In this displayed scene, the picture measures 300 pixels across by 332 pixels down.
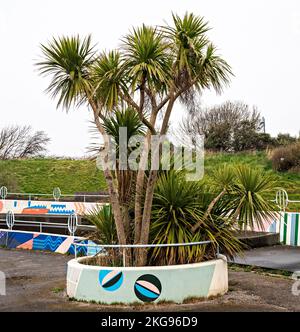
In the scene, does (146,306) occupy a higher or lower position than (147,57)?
lower

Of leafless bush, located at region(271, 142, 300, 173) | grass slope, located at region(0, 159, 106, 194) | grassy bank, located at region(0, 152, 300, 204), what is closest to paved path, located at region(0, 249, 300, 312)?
leafless bush, located at region(271, 142, 300, 173)

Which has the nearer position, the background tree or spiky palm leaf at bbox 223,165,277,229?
spiky palm leaf at bbox 223,165,277,229

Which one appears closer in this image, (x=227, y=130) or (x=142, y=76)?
(x=142, y=76)

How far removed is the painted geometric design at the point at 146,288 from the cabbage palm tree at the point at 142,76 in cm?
61

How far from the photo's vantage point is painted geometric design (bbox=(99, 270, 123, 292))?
26.6ft

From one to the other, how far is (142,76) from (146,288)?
11.4ft

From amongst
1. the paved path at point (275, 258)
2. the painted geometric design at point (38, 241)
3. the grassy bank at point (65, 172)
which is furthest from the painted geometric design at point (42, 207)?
the paved path at point (275, 258)

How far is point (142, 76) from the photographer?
8391 millimetres

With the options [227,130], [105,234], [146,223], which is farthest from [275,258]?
[227,130]

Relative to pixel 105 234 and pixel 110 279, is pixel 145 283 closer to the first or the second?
pixel 110 279

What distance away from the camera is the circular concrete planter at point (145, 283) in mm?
8062

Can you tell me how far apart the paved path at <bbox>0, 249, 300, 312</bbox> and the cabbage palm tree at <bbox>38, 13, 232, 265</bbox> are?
130 centimetres

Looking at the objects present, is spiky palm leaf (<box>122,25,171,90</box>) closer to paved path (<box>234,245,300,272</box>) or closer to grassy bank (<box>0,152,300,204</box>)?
paved path (<box>234,245,300,272</box>)
